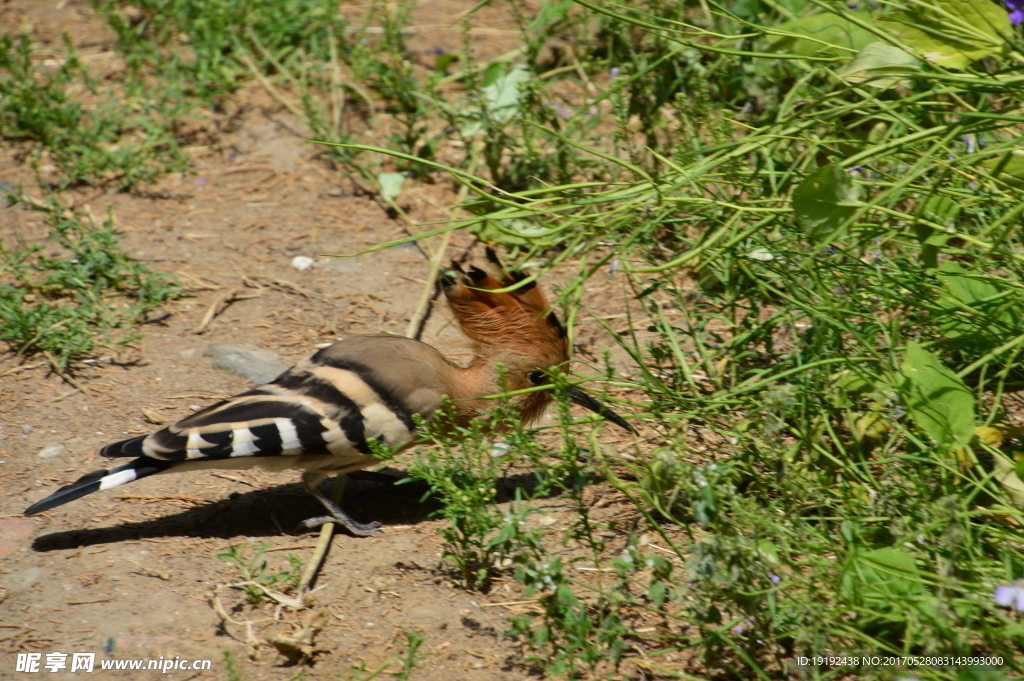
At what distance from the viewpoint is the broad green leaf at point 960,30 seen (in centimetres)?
229

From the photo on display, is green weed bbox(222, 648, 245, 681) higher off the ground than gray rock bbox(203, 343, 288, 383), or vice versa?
green weed bbox(222, 648, 245, 681)

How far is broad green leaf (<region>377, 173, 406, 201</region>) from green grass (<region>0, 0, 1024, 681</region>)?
1.79 feet

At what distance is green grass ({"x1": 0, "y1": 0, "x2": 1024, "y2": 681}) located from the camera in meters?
2.04

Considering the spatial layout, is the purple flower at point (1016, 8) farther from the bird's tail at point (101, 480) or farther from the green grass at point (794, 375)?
the bird's tail at point (101, 480)

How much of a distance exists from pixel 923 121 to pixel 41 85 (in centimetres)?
428

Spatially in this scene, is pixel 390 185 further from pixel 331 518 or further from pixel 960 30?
pixel 960 30

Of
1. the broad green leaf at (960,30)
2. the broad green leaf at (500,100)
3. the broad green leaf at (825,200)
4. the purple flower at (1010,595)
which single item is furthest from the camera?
the broad green leaf at (500,100)

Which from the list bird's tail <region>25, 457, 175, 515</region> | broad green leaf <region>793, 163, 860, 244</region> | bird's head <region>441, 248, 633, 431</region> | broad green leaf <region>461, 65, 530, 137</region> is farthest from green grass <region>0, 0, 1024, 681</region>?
bird's tail <region>25, 457, 175, 515</region>

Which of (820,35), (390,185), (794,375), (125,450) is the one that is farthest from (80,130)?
(794,375)

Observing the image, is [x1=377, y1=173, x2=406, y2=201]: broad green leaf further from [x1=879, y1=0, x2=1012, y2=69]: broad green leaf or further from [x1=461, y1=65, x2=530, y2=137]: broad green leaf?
[x1=879, y1=0, x2=1012, y2=69]: broad green leaf

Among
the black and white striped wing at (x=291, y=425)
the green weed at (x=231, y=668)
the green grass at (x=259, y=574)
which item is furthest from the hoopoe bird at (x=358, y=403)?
the green weed at (x=231, y=668)

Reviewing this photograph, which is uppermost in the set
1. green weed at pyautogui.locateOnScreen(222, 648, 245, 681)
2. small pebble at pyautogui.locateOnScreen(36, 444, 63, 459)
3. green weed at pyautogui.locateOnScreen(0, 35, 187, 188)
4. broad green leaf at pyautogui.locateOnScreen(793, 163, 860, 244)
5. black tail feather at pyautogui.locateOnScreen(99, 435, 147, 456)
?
broad green leaf at pyautogui.locateOnScreen(793, 163, 860, 244)

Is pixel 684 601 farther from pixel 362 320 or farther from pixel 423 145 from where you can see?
pixel 423 145

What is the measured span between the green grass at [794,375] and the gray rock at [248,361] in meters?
0.43
